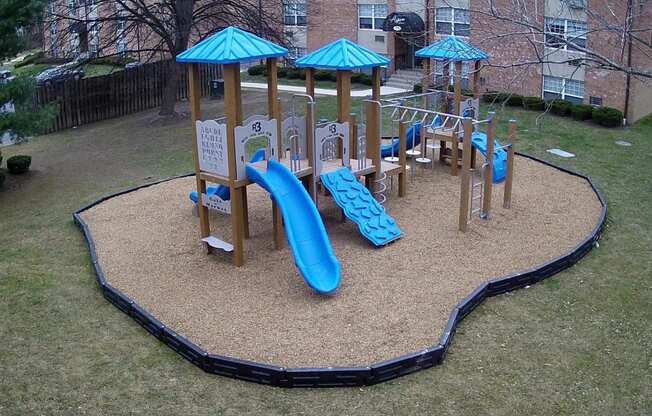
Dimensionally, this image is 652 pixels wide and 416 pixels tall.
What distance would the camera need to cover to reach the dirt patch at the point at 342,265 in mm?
9766

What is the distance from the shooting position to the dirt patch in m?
9.77

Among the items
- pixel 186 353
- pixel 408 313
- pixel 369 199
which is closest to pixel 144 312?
pixel 186 353

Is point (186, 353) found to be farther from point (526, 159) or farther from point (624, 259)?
point (526, 159)

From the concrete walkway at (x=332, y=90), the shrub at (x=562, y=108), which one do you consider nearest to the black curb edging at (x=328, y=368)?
the shrub at (x=562, y=108)

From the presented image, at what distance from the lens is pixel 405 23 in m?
29.2

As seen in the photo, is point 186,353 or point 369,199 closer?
point 186,353

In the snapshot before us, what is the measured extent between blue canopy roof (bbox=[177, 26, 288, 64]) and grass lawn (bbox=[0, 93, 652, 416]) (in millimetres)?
4231

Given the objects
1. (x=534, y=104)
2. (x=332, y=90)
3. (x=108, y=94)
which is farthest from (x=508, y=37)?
(x=108, y=94)

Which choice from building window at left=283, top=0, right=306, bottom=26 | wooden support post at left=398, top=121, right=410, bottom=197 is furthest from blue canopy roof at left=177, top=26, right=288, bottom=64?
building window at left=283, top=0, right=306, bottom=26

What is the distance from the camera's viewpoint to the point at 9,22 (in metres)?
15.5

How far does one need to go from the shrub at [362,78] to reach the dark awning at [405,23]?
7.39 ft

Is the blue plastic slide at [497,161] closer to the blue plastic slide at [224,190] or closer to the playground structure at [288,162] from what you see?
the playground structure at [288,162]

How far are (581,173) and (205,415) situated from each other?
40.5 feet

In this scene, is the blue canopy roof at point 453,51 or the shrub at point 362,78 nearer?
the blue canopy roof at point 453,51
